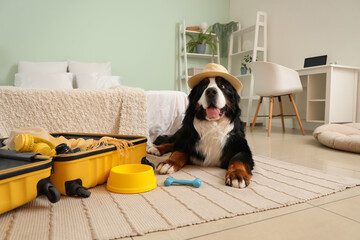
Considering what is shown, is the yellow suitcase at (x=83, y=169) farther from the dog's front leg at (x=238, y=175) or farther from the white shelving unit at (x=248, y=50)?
the white shelving unit at (x=248, y=50)

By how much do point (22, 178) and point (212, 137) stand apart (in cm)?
88

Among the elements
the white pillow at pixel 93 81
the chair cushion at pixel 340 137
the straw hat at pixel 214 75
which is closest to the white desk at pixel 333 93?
the chair cushion at pixel 340 137

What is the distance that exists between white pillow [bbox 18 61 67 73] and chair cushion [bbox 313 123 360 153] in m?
3.22

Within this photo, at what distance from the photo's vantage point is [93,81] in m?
3.31

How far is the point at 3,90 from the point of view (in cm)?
152

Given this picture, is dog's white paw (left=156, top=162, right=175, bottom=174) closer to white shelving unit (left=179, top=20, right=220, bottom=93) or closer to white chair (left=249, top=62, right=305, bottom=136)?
white chair (left=249, top=62, right=305, bottom=136)

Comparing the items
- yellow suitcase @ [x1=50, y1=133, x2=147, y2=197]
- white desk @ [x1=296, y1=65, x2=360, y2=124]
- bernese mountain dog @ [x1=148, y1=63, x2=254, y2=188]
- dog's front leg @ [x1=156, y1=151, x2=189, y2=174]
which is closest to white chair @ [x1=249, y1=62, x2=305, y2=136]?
white desk @ [x1=296, y1=65, x2=360, y2=124]

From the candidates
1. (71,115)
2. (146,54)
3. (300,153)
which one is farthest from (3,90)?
(146,54)

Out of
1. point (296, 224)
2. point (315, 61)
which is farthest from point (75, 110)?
point (315, 61)

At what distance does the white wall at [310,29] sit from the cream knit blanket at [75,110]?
8.96 feet

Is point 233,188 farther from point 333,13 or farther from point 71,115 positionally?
point 333,13

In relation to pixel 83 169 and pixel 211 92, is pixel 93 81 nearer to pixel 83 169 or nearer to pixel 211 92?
pixel 211 92

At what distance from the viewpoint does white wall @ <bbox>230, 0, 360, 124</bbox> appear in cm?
307

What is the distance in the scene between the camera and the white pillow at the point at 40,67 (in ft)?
11.0
